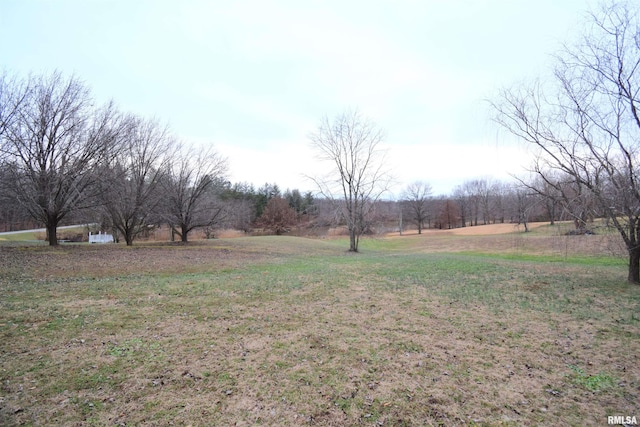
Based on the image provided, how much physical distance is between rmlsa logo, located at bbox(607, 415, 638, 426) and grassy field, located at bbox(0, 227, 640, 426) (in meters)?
0.06

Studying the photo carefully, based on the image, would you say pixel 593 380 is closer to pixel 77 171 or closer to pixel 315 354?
pixel 315 354

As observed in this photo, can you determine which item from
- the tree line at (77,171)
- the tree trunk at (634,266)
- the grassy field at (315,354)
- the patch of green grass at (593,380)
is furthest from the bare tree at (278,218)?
the patch of green grass at (593,380)

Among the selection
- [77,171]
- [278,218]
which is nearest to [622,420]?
[77,171]

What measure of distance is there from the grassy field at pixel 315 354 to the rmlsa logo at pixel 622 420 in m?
0.06

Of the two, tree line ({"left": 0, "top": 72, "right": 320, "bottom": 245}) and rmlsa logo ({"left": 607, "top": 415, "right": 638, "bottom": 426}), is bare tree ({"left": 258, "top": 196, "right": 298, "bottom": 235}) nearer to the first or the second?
tree line ({"left": 0, "top": 72, "right": 320, "bottom": 245})

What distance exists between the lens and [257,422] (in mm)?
2955

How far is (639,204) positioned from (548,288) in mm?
2716

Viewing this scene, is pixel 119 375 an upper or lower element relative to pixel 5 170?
lower

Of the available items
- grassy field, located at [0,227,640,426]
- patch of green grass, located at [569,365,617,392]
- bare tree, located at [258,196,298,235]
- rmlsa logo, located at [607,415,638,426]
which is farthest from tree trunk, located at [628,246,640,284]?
bare tree, located at [258,196,298,235]

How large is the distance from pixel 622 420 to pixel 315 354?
3281mm

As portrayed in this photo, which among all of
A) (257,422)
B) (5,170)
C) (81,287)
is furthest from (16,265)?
(257,422)

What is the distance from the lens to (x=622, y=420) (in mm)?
2992

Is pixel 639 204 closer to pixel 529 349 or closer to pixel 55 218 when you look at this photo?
pixel 529 349

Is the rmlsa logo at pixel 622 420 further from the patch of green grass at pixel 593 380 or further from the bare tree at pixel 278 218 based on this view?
the bare tree at pixel 278 218
